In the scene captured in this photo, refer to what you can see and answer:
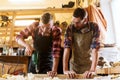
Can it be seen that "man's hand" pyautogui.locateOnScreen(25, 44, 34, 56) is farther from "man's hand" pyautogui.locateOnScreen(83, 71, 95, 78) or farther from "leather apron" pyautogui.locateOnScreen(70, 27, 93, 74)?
"man's hand" pyautogui.locateOnScreen(83, 71, 95, 78)

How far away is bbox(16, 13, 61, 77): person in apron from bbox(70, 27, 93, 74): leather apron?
124 millimetres

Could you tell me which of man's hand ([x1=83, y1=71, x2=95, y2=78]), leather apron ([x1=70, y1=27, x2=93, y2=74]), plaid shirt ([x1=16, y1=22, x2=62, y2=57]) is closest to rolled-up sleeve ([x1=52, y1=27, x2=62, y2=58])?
plaid shirt ([x1=16, y1=22, x2=62, y2=57])

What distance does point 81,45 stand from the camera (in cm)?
162

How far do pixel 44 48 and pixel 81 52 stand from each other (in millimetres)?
291

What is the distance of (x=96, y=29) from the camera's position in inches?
63.5

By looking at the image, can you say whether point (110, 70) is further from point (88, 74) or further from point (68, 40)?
point (68, 40)

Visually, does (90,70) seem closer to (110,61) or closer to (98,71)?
(98,71)

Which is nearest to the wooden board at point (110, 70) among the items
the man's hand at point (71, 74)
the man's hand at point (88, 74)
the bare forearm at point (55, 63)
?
the man's hand at point (88, 74)

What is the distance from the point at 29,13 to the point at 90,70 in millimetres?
1824

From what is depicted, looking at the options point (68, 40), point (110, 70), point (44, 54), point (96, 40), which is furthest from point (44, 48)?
point (110, 70)

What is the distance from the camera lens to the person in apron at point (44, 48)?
65.4 inches

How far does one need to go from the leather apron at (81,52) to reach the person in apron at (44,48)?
12 cm

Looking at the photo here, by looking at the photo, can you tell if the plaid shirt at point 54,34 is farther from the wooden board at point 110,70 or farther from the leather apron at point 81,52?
the wooden board at point 110,70

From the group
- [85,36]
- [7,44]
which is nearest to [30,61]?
[85,36]
